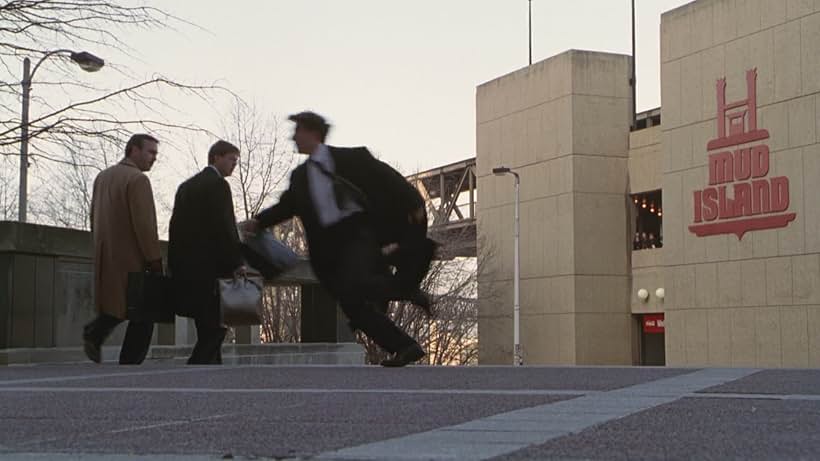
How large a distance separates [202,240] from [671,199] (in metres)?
31.5

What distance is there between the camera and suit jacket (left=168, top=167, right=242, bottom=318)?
9.55 meters

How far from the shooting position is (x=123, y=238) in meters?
9.89

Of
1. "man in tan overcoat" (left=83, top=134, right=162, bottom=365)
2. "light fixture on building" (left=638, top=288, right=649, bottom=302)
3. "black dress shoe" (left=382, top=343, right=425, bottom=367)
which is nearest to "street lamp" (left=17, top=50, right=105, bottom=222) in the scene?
"man in tan overcoat" (left=83, top=134, right=162, bottom=365)

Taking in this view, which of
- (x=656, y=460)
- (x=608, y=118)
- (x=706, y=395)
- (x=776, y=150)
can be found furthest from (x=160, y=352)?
(x=608, y=118)

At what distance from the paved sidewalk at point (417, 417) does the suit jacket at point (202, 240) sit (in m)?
2.46

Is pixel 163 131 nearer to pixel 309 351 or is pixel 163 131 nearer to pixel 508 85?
Result: pixel 309 351

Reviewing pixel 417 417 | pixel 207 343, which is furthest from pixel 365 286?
pixel 417 417

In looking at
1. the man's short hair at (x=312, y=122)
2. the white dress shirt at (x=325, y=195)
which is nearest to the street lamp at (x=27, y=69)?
the man's short hair at (x=312, y=122)

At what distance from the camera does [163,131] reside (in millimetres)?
13375

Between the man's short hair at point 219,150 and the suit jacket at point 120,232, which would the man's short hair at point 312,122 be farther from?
the suit jacket at point 120,232

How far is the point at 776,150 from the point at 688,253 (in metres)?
5.00

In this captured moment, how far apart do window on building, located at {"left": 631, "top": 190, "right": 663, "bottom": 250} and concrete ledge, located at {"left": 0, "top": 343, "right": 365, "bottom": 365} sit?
1174 inches

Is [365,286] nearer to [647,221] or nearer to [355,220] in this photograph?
[355,220]

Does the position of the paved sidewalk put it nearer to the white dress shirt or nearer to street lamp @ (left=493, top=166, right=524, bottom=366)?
the white dress shirt
